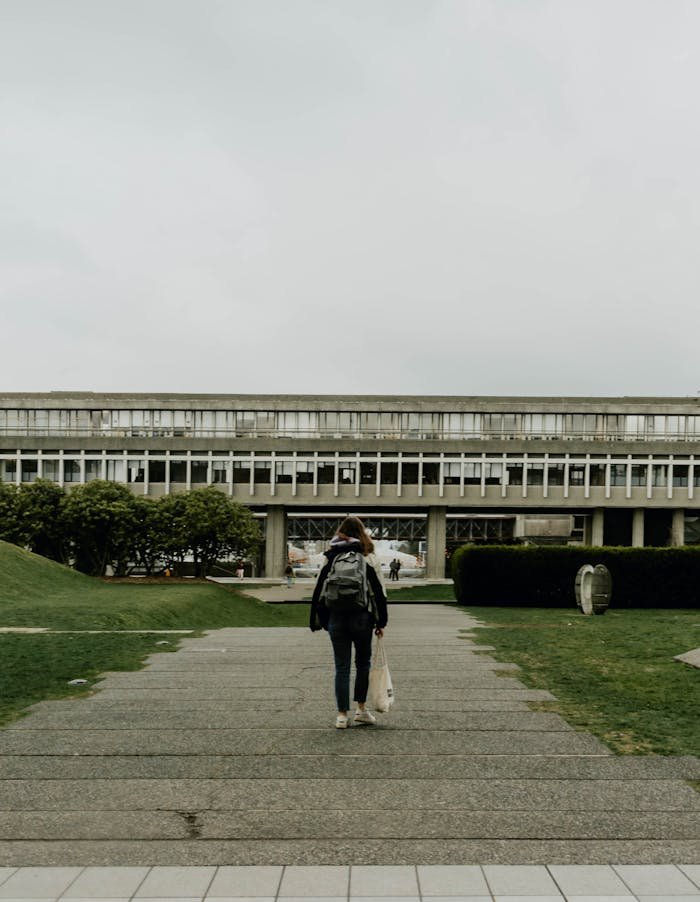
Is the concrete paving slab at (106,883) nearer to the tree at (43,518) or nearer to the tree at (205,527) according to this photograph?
the tree at (205,527)

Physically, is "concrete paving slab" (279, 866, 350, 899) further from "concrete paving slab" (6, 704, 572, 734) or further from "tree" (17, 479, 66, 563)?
"tree" (17, 479, 66, 563)

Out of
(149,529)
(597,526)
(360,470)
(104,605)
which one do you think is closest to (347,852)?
(104,605)

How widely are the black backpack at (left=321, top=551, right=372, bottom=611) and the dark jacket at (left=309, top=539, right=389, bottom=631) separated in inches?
3.3

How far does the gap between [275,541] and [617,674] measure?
58357 millimetres

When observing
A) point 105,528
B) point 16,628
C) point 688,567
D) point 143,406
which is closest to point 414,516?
point 143,406

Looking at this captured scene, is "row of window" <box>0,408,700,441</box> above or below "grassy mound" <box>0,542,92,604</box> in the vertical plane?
above

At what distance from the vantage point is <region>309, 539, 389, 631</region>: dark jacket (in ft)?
26.6

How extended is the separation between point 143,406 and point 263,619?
4657cm

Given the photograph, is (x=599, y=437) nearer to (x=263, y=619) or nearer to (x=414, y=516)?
(x=414, y=516)

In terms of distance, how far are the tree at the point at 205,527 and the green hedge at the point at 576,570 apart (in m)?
18.5

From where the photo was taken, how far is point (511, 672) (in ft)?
38.6

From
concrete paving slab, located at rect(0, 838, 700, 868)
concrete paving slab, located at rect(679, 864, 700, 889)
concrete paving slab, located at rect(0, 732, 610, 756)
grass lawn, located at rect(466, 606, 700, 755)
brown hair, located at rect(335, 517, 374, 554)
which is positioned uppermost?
brown hair, located at rect(335, 517, 374, 554)

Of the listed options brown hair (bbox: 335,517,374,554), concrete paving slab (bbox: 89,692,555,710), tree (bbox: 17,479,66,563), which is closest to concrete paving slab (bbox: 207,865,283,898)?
brown hair (bbox: 335,517,374,554)

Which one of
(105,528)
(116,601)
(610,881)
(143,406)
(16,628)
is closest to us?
(610,881)
